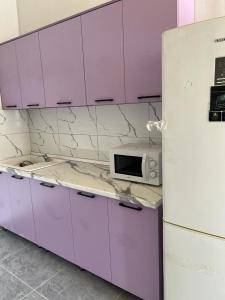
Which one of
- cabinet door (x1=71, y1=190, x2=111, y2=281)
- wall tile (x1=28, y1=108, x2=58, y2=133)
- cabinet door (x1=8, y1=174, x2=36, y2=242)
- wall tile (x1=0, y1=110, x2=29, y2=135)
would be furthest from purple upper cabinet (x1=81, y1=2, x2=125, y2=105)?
wall tile (x1=0, y1=110, x2=29, y2=135)

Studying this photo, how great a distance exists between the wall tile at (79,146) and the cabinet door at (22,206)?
0.57 metres

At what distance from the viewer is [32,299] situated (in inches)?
71.2

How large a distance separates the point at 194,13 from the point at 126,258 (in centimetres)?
166

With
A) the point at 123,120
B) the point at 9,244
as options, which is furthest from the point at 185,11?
the point at 9,244

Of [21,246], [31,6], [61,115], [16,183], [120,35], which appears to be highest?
[31,6]

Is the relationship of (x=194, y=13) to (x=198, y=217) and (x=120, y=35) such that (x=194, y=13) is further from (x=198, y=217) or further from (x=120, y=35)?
(x=198, y=217)

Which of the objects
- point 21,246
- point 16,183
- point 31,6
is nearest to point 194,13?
point 31,6

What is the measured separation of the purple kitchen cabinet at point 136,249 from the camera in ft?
4.79

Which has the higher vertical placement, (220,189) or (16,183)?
(220,189)

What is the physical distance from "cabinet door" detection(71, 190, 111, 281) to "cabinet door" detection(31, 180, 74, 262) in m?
0.08

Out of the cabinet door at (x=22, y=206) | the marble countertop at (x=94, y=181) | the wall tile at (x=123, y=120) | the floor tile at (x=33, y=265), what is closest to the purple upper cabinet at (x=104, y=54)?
the wall tile at (x=123, y=120)

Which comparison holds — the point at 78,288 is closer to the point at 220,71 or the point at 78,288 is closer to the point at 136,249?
the point at 136,249

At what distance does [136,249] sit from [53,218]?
85cm

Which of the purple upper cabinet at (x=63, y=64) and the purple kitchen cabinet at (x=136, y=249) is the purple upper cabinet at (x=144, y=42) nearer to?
the purple upper cabinet at (x=63, y=64)
